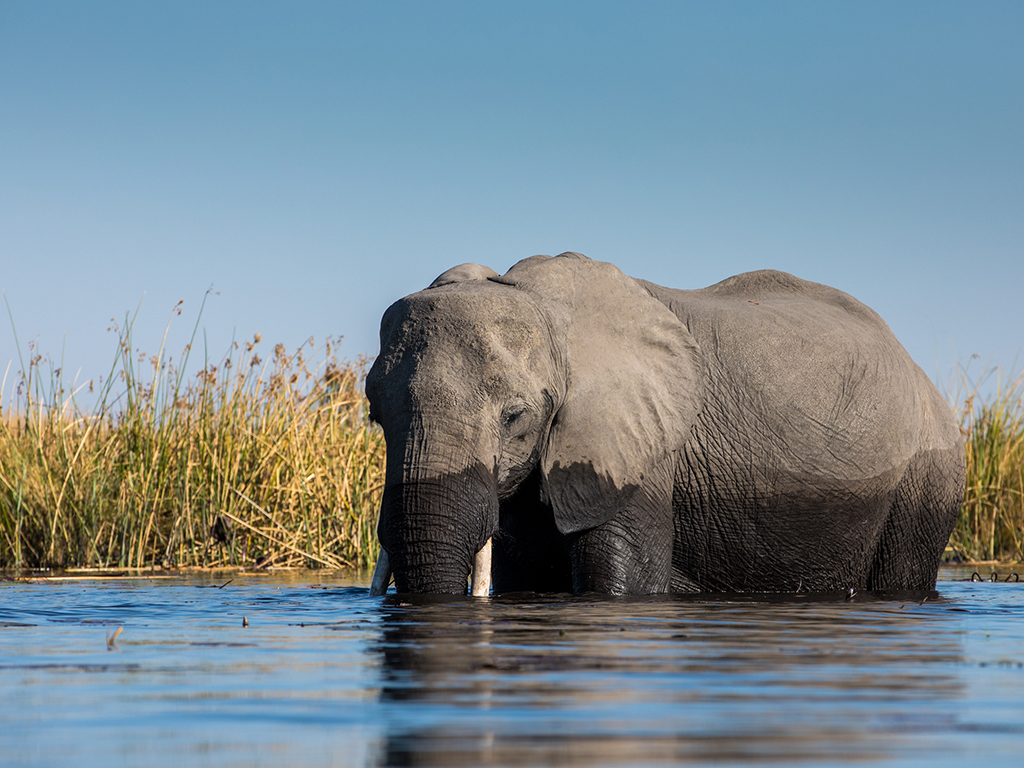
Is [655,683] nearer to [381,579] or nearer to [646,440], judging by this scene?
[381,579]

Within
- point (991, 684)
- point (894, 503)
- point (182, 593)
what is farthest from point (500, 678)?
point (894, 503)

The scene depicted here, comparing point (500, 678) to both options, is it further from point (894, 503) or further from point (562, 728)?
point (894, 503)

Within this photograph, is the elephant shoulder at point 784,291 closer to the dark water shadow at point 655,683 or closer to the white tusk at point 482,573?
the white tusk at point 482,573

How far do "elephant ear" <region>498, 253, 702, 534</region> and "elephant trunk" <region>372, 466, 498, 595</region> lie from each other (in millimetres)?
636

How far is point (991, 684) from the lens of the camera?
3.52 metres

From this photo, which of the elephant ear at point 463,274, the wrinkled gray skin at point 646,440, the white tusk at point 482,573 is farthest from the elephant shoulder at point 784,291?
the white tusk at point 482,573

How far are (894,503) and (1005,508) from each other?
577cm

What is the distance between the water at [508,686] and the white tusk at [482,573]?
43cm

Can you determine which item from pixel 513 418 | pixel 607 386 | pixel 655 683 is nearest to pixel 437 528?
pixel 513 418

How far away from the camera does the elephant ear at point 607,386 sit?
21.7ft

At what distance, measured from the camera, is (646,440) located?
686 cm

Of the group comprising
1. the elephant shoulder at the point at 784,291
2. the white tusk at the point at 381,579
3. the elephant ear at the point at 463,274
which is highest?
the elephant shoulder at the point at 784,291

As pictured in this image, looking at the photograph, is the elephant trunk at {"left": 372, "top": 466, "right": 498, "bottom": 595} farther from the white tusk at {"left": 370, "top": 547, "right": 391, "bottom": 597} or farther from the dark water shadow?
the white tusk at {"left": 370, "top": 547, "right": 391, "bottom": 597}

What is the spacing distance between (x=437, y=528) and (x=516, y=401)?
0.75 meters
